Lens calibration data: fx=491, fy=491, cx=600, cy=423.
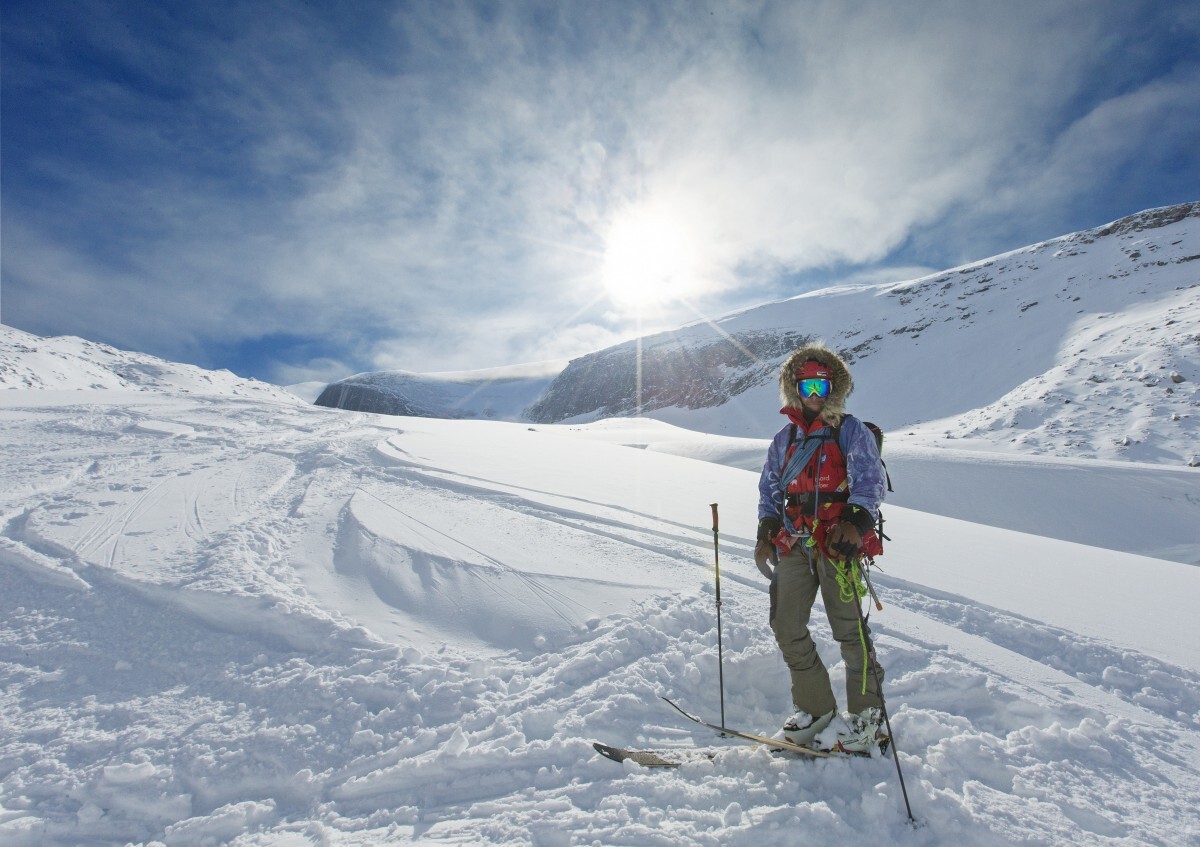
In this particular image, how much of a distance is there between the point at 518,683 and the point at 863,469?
2.46 metres

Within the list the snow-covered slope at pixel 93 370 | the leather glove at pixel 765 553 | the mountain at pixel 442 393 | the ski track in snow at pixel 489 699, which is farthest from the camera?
the mountain at pixel 442 393

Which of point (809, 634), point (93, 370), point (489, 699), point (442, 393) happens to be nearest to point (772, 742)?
point (809, 634)

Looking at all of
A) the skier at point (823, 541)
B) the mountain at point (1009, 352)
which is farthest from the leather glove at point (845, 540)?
the mountain at point (1009, 352)

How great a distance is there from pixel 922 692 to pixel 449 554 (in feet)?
13.1

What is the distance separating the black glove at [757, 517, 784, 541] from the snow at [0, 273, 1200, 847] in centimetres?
109

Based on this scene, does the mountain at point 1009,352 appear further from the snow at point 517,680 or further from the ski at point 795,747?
the ski at point 795,747

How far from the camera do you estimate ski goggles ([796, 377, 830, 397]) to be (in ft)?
9.39

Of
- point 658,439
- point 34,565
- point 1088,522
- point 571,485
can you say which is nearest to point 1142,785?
point 571,485

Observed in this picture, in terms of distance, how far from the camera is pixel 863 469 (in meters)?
2.67

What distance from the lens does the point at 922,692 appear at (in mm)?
3057

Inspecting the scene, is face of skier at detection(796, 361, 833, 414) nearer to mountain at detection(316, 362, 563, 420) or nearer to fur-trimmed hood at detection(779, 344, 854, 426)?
fur-trimmed hood at detection(779, 344, 854, 426)

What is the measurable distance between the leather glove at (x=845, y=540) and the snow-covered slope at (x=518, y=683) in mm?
1074

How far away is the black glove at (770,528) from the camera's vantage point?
302 centimetres

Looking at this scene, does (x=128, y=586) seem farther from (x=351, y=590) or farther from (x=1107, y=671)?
(x=1107, y=671)
